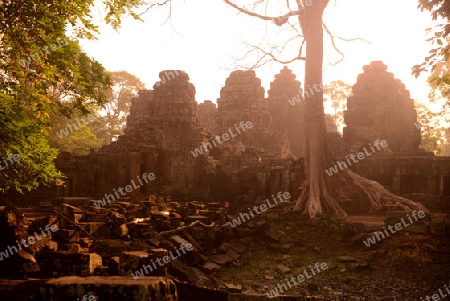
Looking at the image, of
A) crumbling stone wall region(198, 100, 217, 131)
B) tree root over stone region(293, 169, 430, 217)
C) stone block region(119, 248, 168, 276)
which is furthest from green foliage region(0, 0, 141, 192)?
crumbling stone wall region(198, 100, 217, 131)

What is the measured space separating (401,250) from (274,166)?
1036 centimetres

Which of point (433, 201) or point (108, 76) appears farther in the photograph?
point (433, 201)

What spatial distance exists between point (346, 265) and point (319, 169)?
5.62 meters

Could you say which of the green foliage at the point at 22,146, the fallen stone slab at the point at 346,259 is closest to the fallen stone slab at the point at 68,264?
the green foliage at the point at 22,146

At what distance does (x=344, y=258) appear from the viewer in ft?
27.6

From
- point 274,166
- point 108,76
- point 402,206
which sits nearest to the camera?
point 108,76

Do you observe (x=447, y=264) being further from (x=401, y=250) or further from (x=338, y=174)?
(x=338, y=174)

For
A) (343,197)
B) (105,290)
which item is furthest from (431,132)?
(105,290)

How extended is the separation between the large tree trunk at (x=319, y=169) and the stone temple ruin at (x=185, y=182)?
108 centimetres

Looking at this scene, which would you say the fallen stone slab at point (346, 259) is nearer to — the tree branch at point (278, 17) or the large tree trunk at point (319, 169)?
the large tree trunk at point (319, 169)

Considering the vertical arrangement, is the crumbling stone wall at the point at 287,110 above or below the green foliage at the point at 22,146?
above

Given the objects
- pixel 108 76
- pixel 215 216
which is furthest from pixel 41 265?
pixel 215 216

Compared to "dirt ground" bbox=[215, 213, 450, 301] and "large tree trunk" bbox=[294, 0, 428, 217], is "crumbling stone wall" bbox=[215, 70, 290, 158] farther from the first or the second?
"dirt ground" bbox=[215, 213, 450, 301]

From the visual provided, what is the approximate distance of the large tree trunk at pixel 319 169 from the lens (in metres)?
12.9
